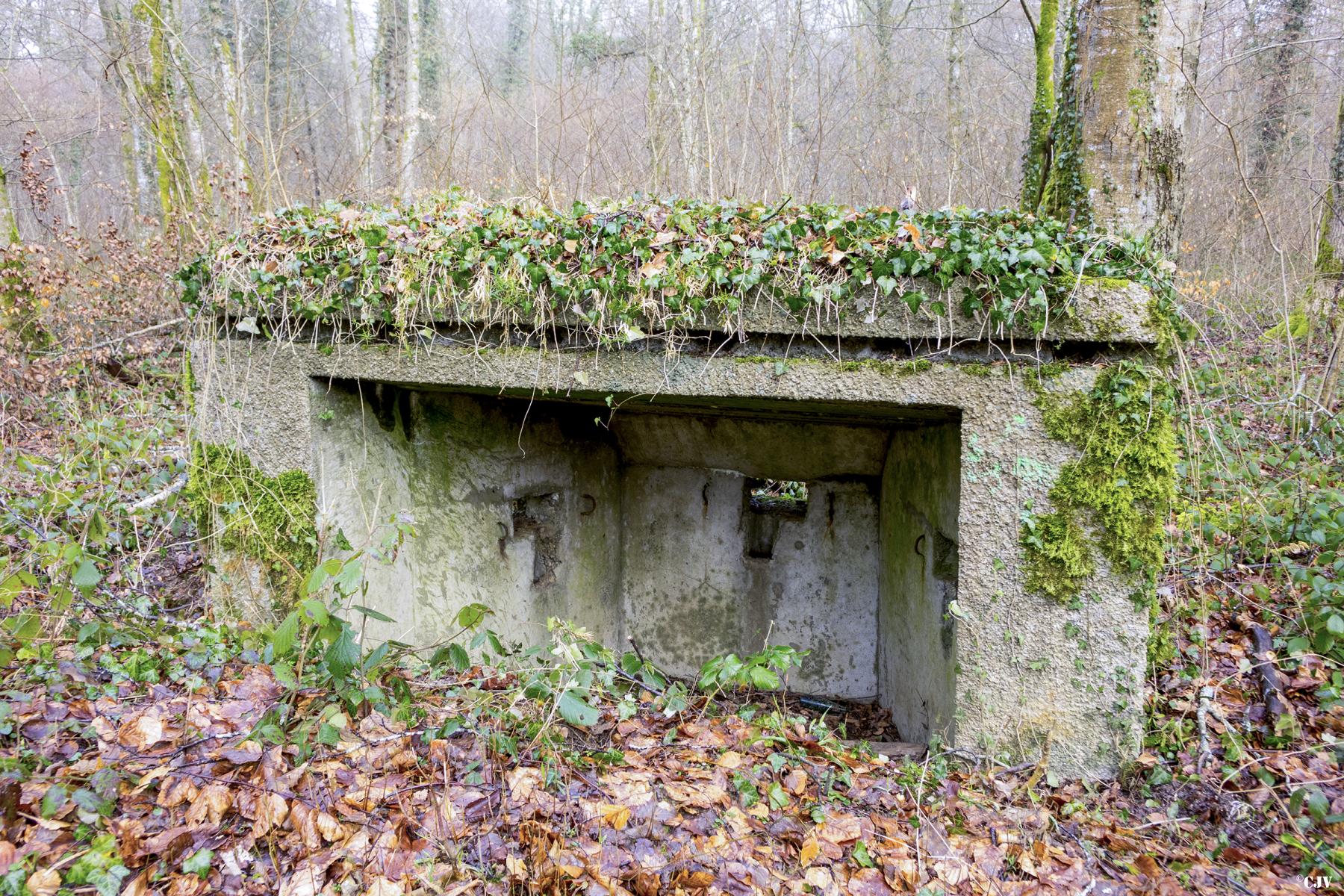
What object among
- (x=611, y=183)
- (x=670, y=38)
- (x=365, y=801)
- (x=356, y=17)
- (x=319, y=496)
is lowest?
(x=365, y=801)

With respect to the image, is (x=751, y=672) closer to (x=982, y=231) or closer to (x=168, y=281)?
(x=982, y=231)

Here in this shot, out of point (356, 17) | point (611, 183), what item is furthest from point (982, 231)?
point (356, 17)

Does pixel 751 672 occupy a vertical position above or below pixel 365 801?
above

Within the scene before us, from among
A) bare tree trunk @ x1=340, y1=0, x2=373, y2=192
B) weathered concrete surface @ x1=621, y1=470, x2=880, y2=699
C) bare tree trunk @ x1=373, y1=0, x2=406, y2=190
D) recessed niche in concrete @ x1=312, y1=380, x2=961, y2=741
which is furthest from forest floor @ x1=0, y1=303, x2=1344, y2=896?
bare tree trunk @ x1=373, y1=0, x2=406, y2=190

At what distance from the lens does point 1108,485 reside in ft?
8.18

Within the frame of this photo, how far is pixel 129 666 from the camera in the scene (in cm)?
265

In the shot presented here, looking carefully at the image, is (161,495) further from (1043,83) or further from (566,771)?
(1043,83)

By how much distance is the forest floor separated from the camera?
1.93 m

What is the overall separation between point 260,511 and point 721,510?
2807 mm

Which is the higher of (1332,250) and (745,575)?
(1332,250)

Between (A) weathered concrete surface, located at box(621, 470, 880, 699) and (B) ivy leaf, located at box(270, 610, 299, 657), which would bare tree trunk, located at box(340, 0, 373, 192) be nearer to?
(A) weathered concrete surface, located at box(621, 470, 880, 699)

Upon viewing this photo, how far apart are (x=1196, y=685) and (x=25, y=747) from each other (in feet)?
12.9

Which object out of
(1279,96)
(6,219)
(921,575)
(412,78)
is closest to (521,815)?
(921,575)

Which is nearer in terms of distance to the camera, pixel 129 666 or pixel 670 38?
pixel 129 666
